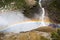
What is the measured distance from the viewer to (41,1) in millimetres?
2227

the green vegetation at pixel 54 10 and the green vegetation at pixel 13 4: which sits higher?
the green vegetation at pixel 13 4

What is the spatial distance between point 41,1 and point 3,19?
1.19 feet

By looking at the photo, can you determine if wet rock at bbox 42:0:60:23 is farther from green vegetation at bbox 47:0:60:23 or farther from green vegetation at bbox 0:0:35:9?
green vegetation at bbox 0:0:35:9

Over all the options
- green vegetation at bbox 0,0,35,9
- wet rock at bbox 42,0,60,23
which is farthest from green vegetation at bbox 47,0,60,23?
green vegetation at bbox 0,0,35,9

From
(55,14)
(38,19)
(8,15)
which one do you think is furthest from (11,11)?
(55,14)

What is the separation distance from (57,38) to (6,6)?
0.51 m

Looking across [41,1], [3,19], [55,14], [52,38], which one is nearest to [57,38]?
[52,38]

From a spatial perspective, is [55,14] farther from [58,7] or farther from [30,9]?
[30,9]

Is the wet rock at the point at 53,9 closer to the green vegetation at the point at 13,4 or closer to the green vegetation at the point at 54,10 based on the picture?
the green vegetation at the point at 54,10

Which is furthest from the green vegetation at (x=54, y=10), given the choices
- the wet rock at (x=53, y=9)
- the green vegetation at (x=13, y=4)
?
the green vegetation at (x=13, y=4)

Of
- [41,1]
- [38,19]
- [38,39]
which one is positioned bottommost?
[38,39]

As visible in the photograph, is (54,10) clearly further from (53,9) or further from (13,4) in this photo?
(13,4)

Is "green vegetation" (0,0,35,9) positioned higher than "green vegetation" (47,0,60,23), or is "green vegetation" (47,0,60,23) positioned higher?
"green vegetation" (0,0,35,9)

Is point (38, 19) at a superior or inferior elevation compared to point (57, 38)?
superior
